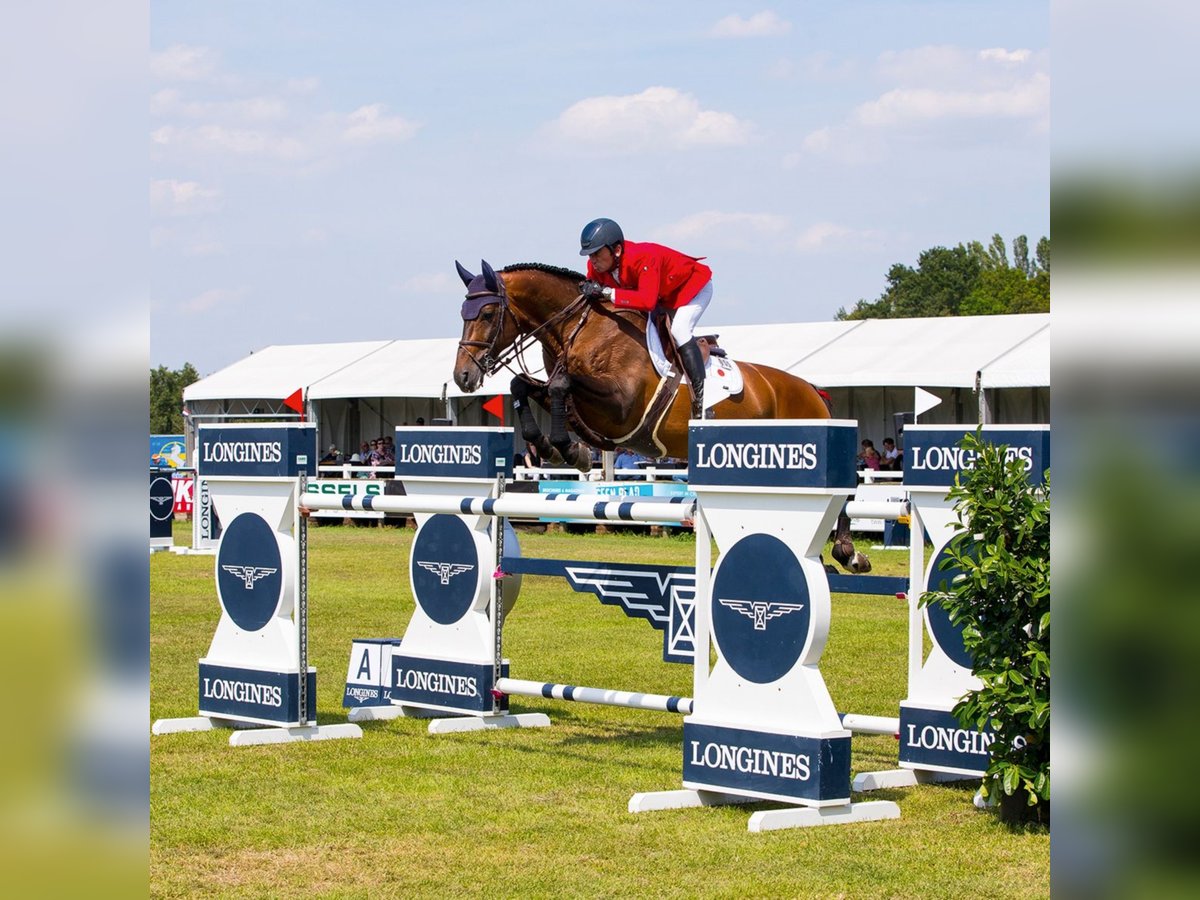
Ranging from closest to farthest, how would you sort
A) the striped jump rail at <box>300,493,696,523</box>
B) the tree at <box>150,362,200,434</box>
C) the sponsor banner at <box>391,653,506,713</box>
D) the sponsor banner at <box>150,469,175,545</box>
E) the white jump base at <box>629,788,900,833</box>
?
1. the white jump base at <box>629,788,900,833</box>
2. the striped jump rail at <box>300,493,696,523</box>
3. the sponsor banner at <box>391,653,506,713</box>
4. the sponsor banner at <box>150,469,175,545</box>
5. the tree at <box>150,362,200,434</box>

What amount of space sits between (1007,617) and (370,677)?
12.4 ft

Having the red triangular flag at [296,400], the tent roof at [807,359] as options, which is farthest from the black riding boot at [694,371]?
the red triangular flag at [296,400]

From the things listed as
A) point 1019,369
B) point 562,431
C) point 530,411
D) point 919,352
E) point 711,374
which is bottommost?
point 562,431

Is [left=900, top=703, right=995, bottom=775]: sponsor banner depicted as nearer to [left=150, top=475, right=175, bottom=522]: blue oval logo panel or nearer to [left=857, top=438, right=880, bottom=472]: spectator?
[left=150, top=475, right=175, bottom=522]: blue oval logo panel

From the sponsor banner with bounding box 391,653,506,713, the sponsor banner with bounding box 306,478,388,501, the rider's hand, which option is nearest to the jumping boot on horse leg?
the rider's hand

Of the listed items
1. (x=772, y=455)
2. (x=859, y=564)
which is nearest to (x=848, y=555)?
(x=859, y=564)

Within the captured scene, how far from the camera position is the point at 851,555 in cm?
758

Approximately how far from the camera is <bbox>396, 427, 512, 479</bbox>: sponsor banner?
23.5 ft

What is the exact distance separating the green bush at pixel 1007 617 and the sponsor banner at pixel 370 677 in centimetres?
346

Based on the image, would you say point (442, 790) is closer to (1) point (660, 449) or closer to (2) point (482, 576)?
(2) point (482, 576)

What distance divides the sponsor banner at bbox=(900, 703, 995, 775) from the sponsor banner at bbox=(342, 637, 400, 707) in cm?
290

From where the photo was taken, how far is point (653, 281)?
7.49 m

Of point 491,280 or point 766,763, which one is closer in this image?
point 766,763

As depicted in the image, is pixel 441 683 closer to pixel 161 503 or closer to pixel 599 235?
pixel 599 235
